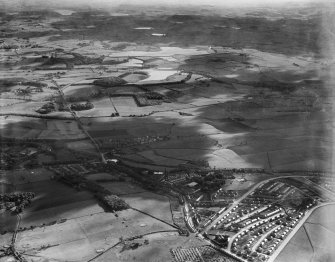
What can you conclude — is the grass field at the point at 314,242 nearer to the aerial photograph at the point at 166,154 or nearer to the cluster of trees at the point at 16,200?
the aerial photograph at the point at 166,154

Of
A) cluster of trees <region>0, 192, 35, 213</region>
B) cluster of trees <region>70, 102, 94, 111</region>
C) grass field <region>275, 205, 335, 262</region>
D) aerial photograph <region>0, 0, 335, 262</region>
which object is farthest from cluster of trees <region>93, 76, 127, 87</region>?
grass field <region>275, 205, 335, 262</region>

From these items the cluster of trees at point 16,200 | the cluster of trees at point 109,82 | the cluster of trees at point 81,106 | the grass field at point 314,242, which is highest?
the cluster of trees at point 16,200

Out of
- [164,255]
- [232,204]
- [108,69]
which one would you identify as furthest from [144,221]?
[108,69]

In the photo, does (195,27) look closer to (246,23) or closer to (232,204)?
(246,23)

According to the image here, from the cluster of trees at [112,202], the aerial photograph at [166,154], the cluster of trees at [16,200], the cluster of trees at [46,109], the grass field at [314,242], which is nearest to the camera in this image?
the grass field at [314,242]

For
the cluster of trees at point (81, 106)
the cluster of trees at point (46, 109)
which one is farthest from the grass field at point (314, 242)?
the cluster of trees at point (46, 109)

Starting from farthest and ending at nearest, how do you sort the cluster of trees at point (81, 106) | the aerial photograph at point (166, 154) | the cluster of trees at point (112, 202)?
the cluster of trees at point (81, 106) → the cluster of trees at point (112, 202) → the aerial photograph at point (166, 154)

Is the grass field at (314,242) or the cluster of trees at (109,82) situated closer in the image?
the grass field at (314,242)

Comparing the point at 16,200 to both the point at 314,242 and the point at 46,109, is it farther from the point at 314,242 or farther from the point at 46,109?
the point at 46,109
